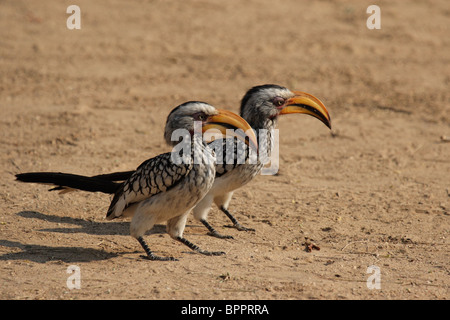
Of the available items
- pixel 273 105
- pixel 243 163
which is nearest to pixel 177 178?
pixel 243 163

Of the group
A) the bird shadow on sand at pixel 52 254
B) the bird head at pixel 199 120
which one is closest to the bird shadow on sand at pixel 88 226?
the bird shadow on sand at pixel 52 254

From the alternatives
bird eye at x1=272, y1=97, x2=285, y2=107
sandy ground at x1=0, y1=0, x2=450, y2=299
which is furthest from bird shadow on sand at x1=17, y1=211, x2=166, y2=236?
bird eye at x1=272, y1=97, x2=285, y2=107

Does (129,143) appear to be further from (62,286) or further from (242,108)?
(62,286)

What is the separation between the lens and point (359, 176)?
7.16 m

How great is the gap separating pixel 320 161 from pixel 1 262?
3940mm

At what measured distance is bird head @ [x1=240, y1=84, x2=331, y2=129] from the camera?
591cm

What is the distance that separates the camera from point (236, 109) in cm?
914

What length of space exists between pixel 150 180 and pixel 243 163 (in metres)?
0.95

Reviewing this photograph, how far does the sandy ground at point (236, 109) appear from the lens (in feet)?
16.0

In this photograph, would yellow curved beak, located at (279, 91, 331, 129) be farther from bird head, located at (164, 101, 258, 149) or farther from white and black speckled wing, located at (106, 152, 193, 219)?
white and black speckled wing, located at (106, 152, 193, 219)

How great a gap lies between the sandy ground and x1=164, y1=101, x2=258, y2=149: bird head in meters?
1.03

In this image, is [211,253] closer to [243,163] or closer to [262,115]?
[243,163]

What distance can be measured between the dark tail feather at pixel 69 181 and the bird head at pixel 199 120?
0.75 meters

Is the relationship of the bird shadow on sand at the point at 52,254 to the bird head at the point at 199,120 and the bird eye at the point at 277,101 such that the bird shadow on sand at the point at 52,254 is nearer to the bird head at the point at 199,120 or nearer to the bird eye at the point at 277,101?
the bird head at the point at 199,120
